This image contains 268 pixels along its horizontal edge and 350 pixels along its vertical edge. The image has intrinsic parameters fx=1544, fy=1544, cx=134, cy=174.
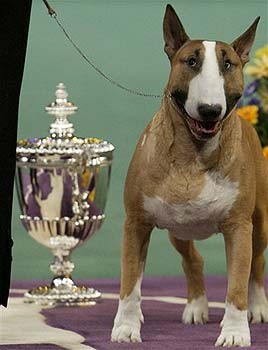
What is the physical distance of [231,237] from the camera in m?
4.47

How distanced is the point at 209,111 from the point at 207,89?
0.22 feet

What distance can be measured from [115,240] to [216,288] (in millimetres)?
796

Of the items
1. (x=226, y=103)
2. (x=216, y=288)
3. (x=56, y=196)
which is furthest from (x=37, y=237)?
(x=226, y=103)

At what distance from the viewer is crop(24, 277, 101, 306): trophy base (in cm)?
551

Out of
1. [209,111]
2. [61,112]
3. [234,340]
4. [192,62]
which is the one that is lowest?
[234,340]

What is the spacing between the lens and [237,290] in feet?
14.4

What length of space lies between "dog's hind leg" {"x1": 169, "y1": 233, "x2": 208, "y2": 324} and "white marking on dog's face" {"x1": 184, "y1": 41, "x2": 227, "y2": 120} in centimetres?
74

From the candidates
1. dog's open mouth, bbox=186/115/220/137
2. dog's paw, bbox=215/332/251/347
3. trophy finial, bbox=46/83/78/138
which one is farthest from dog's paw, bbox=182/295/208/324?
trophy finial, bbox=46/83/78/138

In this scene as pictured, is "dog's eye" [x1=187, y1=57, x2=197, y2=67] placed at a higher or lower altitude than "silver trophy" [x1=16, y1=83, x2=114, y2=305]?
higher

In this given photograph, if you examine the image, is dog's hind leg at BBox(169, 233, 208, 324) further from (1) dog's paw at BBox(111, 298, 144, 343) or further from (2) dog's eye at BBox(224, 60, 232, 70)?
(2) dog's eye at BBox(224, 60, 232, 70)

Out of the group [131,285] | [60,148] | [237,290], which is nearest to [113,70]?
[60,148]

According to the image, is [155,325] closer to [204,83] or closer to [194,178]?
[194,178]

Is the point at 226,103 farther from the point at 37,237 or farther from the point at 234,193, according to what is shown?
the point at 37,237

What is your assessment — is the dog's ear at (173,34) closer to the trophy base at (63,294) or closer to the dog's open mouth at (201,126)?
the dog's open mouth at (201,126)
